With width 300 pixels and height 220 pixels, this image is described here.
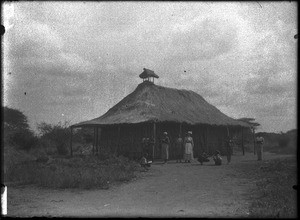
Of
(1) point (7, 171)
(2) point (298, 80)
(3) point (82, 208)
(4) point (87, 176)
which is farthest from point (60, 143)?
(2) point (298, 80)

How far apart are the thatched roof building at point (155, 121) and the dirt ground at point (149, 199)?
7.71 m

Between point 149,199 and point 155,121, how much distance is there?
9.75 meters

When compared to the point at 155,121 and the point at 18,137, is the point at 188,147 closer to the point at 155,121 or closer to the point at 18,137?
the point at 155,121

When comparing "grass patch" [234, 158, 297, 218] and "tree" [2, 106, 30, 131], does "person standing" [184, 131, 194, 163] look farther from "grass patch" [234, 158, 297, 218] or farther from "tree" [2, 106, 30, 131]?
"tree" [2, 106, 30, 131]

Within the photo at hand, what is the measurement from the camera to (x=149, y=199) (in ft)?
24.8

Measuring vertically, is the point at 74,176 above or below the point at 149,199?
above

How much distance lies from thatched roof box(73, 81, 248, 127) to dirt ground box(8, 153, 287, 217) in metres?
8.00

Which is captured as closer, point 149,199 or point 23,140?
point 149,199

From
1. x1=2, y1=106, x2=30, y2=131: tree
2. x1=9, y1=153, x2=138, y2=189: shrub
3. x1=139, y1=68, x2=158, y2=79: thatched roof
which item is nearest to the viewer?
x1=9, y1=153, x2=138, y2=189: shrub

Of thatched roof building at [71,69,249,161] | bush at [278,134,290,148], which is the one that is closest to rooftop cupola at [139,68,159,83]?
thatched roof building at [71,69,249,161]

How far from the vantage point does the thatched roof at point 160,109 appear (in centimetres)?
1862

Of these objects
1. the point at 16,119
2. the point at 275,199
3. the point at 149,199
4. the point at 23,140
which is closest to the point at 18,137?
the point at 23,140

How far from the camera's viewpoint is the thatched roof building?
1872 cm

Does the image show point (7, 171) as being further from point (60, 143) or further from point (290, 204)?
point (60, 143)
